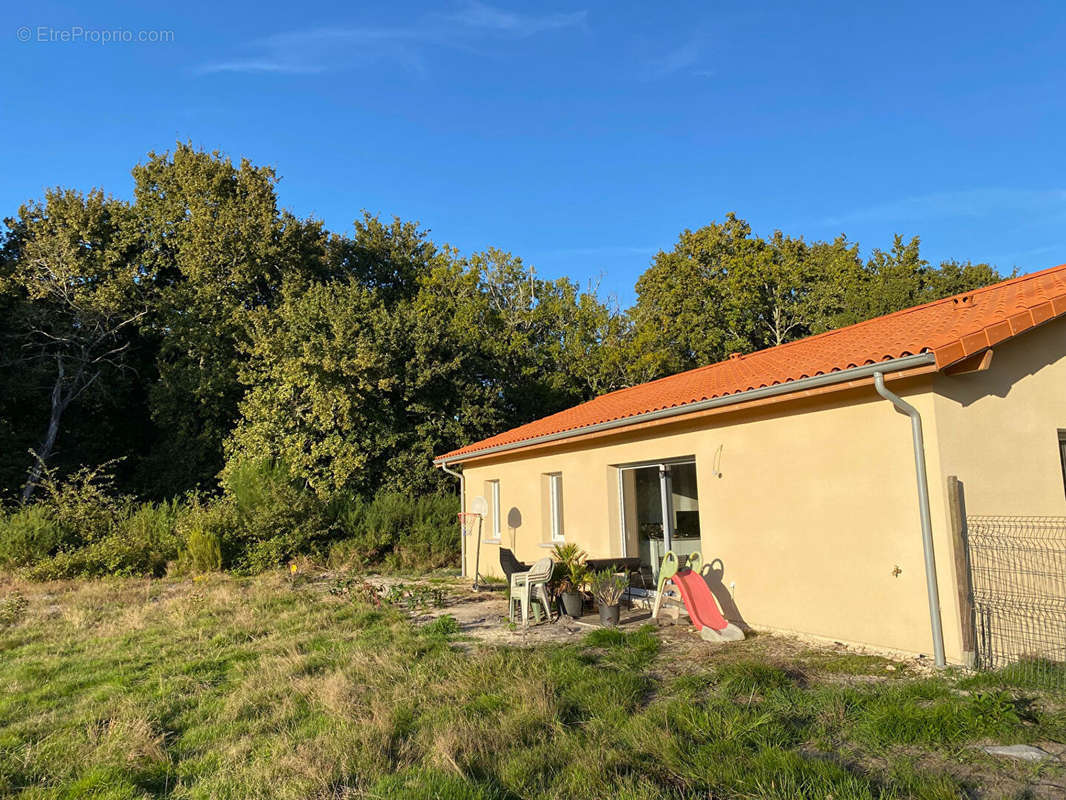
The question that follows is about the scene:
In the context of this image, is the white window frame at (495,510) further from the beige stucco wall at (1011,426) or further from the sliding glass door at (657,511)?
the beige stucco wall at (1011,426)

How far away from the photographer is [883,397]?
21.1 ft

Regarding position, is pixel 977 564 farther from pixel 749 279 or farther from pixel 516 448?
pixel 749 279

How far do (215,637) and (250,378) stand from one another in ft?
53.9

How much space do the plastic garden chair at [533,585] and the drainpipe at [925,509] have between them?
4445 millimetres

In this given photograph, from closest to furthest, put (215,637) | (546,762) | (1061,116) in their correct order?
(546,762) < (215,637) < (1061,116)

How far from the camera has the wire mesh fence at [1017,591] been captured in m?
6.05

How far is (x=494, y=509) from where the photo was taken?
50.3 feet

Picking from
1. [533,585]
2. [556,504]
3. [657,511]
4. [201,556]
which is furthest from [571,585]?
[201,556]

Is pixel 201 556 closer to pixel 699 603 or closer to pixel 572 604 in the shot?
pixel 572 604

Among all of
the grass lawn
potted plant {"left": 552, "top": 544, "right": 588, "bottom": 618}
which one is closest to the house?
the grass lawn

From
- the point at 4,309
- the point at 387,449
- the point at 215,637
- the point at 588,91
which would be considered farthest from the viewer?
the point at 4,309

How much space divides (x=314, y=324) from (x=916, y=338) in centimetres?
1869

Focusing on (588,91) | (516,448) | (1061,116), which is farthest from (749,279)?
(516,448)

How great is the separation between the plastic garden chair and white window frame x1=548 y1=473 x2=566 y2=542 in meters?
3.22
